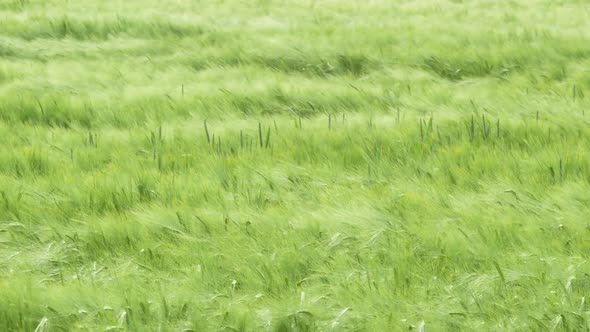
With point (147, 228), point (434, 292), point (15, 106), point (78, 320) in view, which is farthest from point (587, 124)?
point (15, 106)

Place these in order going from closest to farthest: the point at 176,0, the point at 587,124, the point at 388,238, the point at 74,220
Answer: the point at 388,238, the point at 74,220, the point at 587,124, the point at 176,0

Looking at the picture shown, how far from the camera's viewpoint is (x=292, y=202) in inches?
99.6

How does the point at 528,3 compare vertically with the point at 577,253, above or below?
below

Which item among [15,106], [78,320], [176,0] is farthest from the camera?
[176,0]

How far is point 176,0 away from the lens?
37.1 feet

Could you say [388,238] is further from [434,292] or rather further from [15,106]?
[15,106]

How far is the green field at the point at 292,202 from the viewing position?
5.88 feet

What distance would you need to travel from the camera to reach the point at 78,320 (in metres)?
1.77

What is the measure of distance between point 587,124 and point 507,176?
94cm

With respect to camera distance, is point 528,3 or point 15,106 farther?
point 528,3

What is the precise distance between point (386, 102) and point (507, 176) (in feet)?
5.93

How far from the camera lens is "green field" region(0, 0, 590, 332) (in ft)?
5.88

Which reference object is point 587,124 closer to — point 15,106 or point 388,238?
point 388,238

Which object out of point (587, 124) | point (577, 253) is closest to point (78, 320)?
point (577, 253)
